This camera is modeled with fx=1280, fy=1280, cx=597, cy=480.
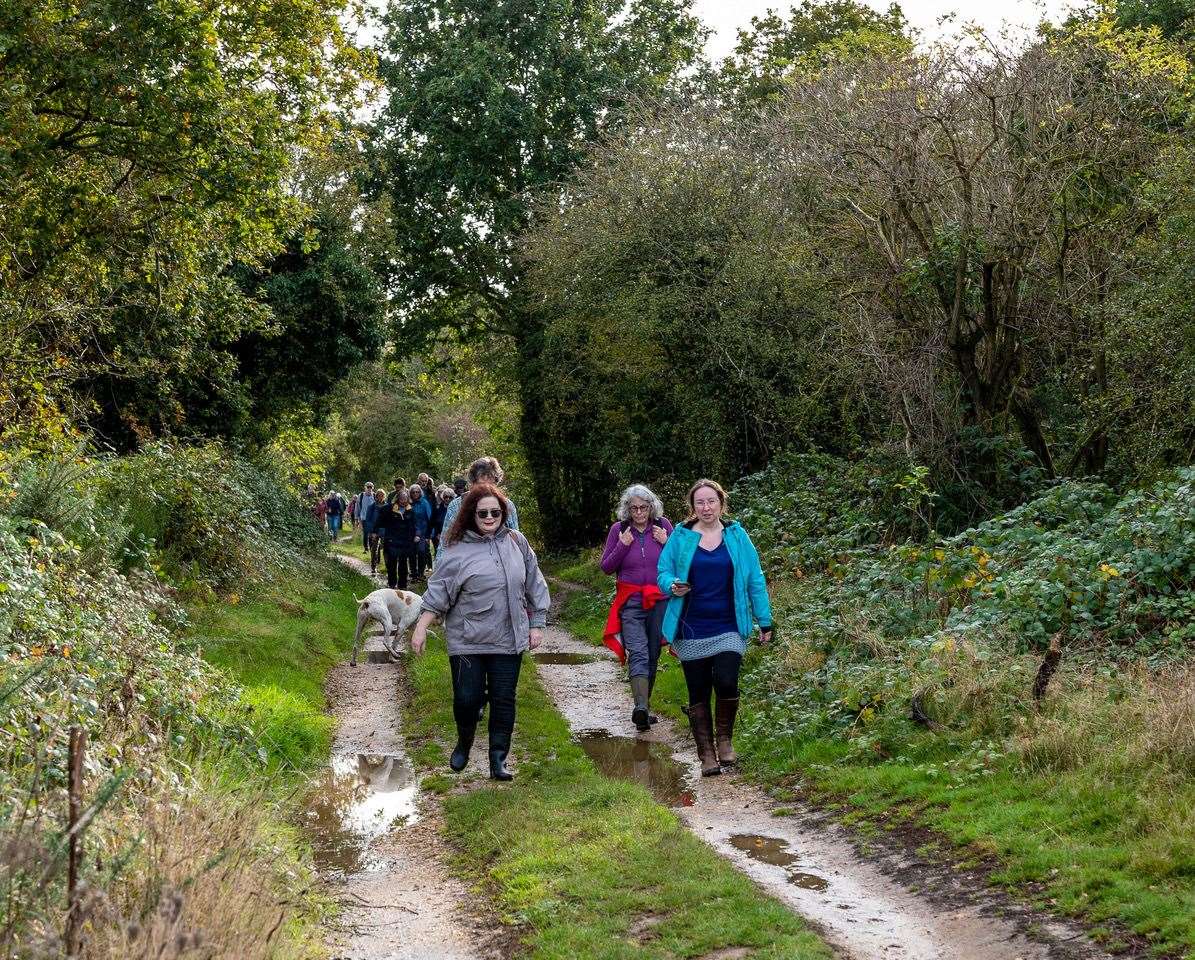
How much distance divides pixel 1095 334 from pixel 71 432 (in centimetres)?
1227

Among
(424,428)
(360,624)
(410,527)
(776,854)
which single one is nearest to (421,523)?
Result: (410,527)

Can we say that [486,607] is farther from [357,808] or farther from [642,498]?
[642,498]

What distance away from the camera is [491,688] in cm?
939

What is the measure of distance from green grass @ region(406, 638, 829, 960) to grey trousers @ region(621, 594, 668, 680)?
142cm

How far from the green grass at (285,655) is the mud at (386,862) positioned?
0.35 m

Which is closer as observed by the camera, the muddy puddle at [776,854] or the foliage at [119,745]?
the foliage at [119,745]

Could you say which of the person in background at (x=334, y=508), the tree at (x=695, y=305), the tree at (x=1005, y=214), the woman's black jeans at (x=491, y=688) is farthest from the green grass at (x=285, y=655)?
the person in background at (x=334, y=508)

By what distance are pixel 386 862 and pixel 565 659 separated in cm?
892

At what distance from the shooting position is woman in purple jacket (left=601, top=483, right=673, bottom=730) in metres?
11.2

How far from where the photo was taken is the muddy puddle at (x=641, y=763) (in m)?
9.08

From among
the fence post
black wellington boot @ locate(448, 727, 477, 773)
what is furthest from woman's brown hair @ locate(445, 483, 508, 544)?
the fence post

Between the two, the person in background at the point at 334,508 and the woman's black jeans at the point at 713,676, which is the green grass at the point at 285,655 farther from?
the person in background at the point at 334,508

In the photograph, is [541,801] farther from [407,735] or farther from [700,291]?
[700,291]

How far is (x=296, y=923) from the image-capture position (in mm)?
6129
